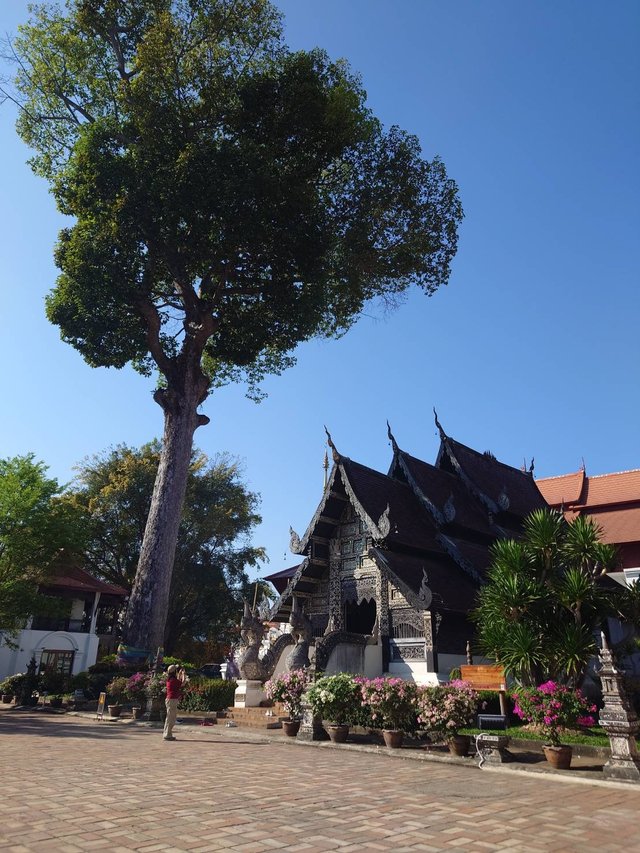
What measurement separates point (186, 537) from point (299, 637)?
2143cm

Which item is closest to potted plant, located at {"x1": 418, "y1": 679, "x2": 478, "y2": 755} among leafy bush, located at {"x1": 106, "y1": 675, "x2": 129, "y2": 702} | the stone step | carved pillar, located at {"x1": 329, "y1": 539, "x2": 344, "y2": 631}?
the stone step

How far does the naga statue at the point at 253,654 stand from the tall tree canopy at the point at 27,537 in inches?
313

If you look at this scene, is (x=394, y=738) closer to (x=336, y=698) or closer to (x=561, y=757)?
(x=336, y=698)

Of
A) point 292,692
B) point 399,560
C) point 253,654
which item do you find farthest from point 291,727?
point 399,560

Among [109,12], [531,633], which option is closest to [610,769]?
[531,633]

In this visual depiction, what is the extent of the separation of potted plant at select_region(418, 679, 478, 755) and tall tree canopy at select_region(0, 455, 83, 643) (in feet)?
49.5

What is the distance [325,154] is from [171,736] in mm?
22118

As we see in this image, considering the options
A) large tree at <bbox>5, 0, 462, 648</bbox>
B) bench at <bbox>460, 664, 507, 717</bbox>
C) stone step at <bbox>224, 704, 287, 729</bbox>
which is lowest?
stone step at <bbox>224, 704, 287, 729</bbox>

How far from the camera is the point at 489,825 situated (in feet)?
17.9

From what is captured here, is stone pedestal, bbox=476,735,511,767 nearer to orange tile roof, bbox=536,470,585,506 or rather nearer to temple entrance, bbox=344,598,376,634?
temple entrance, bbox=344,598,376,634

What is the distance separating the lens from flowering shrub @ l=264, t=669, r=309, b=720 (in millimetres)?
13539

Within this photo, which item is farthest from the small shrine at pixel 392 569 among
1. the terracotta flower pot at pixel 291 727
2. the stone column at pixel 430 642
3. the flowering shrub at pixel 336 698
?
the flowering shrub at pixel 336 698

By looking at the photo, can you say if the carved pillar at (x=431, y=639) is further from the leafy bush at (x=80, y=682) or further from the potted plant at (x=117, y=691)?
the leafy bush at (x=80, y=682)

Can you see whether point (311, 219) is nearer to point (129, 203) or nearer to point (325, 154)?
point (325, 154)
